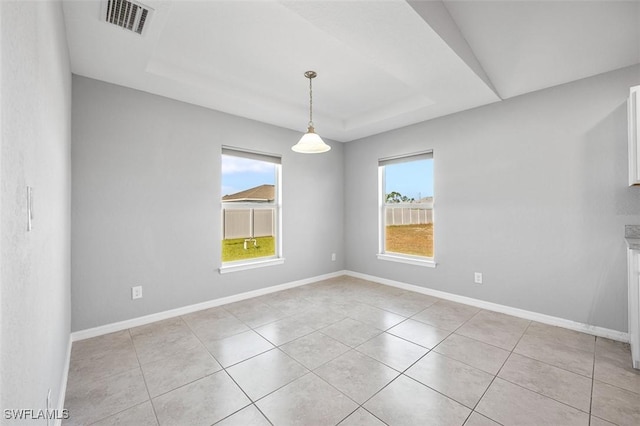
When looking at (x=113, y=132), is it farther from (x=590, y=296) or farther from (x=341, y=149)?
(x=590, y=296)

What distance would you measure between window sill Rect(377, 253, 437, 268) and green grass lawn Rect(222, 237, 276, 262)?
1771 mm

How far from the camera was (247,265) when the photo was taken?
12.2 feet

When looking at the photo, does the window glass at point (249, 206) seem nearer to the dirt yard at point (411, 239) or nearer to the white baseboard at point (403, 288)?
→ the white baseboard at point (403, 288)

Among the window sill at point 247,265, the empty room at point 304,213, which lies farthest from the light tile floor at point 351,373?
the window sill at point 247,265

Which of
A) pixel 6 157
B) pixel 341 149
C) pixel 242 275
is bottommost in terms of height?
pixel 242 275

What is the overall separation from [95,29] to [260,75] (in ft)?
4.43

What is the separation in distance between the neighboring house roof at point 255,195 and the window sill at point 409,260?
6.60 feet

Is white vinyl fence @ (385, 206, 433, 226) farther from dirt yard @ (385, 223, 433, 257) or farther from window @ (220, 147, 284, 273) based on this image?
window @ (220, 147, 284, 273)

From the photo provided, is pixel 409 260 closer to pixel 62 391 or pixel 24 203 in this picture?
pixel 62 391

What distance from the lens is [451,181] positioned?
3.62 m

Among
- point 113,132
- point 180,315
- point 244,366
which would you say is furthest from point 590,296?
point 113,132

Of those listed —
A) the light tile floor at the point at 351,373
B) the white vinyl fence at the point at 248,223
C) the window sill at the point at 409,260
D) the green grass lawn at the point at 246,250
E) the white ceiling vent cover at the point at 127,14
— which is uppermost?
the white ceiling vent cover at the point at 127,14

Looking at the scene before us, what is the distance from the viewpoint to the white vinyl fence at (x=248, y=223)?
3631mm

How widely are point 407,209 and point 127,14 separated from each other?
3.78 meters
